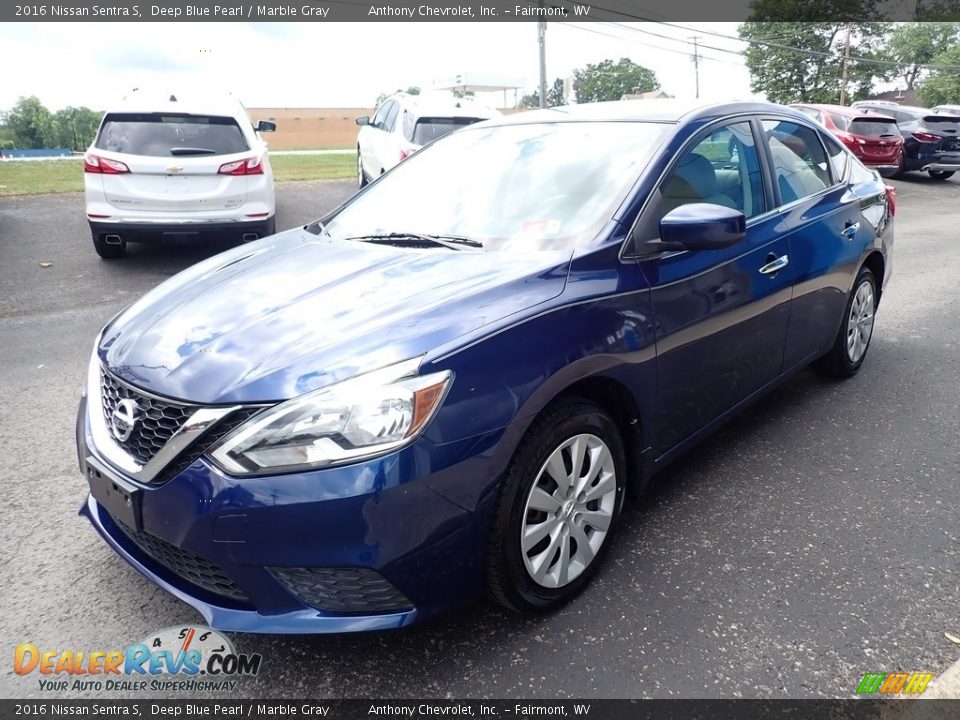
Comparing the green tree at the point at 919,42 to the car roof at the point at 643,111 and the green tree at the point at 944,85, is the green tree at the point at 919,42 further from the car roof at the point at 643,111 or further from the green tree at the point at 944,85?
the car roof at the point at 643,111

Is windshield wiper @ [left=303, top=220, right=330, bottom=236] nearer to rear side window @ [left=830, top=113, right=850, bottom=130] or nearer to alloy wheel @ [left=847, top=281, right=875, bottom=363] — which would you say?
alloy wheel @ [left=847, top=281, right=875, bottom=363]

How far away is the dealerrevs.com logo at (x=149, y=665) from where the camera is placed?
2244 mm

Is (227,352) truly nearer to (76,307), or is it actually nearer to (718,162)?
(718,162)

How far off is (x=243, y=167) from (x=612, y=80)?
73.5 meters

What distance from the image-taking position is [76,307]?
649 centimetres

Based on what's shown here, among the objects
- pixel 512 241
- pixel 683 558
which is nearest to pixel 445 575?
pixel 683 558

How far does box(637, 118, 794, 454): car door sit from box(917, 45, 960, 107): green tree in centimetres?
5742

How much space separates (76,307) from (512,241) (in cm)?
513

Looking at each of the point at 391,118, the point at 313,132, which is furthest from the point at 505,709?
the point at 313,132

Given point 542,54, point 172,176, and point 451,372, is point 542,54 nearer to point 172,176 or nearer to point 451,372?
point 172,176

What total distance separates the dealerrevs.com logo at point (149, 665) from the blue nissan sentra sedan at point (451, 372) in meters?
0.29

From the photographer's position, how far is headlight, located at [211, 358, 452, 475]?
6.42ft

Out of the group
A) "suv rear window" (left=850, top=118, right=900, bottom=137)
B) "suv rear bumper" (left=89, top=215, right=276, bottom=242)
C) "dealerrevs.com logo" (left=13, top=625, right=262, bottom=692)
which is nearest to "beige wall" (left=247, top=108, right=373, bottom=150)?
"suv rear window" (left=850, top=118, right=900, bottom=137)

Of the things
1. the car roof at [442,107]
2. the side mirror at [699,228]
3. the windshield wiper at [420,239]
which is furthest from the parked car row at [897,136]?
the windshield wiper at [420,239]
